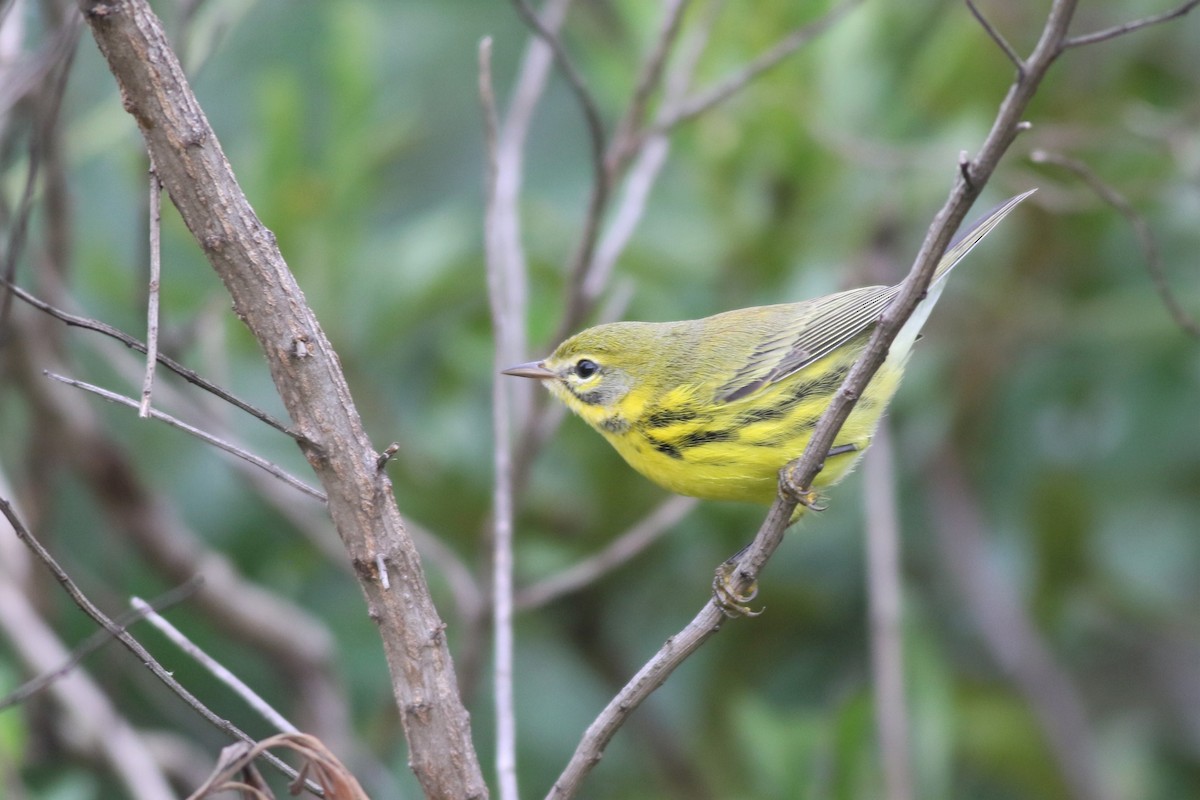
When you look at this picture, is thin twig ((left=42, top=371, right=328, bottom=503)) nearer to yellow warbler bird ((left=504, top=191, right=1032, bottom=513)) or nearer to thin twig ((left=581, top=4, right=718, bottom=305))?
yellow warbler bird ((left=504, top=191, right=1032, bottom=513))

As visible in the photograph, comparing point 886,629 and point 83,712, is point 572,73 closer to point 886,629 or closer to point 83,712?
point 886,629

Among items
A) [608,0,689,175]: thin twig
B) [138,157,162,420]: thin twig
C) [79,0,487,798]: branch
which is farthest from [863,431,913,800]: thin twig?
[138,157,162,420]: thin twig

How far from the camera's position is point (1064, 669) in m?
4.34

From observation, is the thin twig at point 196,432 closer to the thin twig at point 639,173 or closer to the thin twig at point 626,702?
the thin twig at point 626,702

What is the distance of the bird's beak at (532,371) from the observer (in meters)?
3.31

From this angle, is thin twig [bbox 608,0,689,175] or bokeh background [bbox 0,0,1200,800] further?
bokeh background [bbox 0,0,1200,800]

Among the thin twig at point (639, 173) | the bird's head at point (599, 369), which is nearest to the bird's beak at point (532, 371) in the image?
the bird's head at point (599, 369)

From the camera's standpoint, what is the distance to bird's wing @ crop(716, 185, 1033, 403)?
299cm

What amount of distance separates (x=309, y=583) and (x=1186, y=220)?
337 centimetres

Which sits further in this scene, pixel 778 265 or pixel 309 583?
pixel 309 583

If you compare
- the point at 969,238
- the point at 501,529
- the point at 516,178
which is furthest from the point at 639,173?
the point at 501,529

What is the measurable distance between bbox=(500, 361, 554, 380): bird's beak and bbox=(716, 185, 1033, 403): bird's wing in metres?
0.57

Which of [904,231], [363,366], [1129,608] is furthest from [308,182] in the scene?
[1129,608]

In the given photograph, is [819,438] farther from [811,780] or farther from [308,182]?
[308,182]
